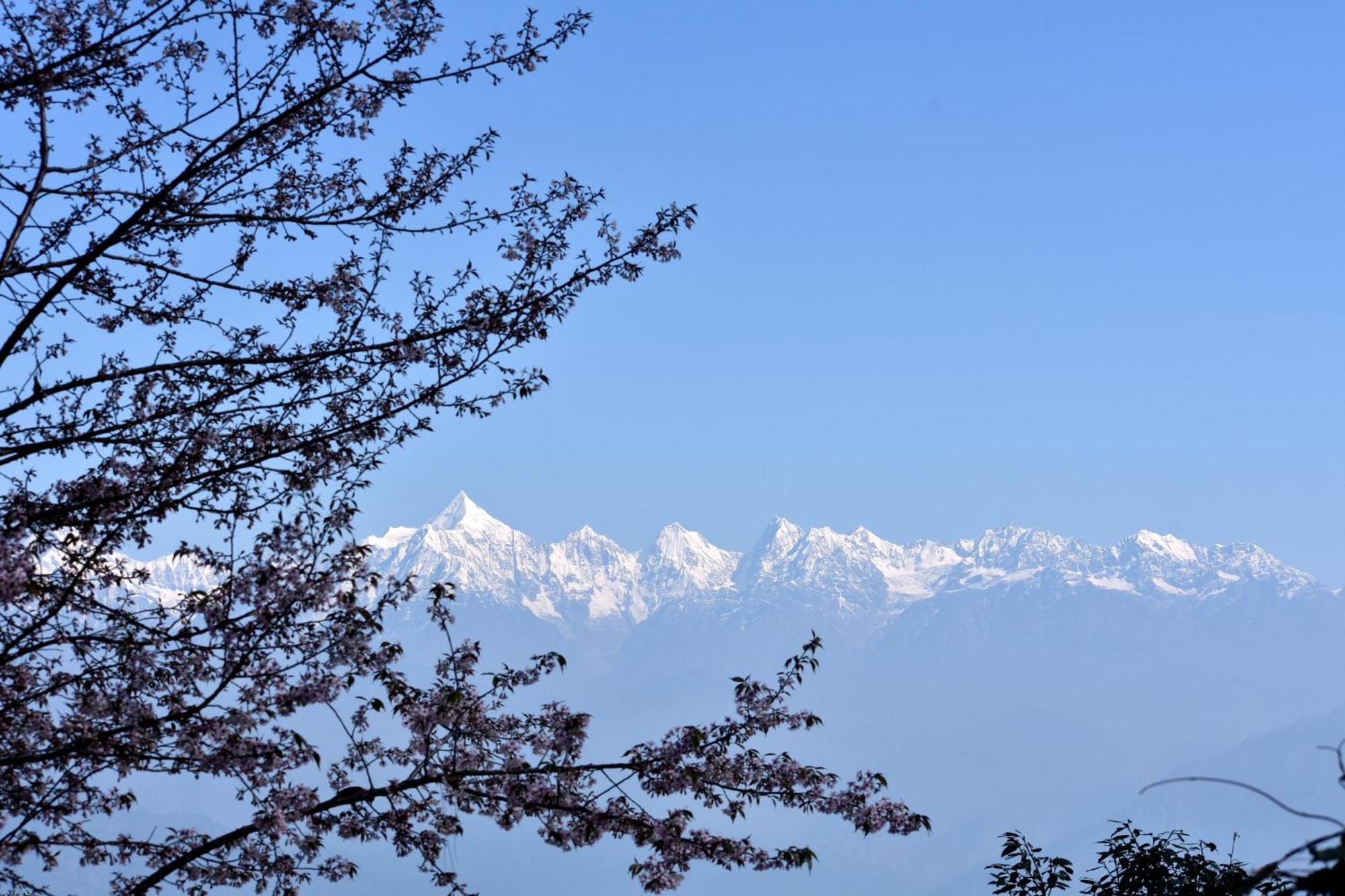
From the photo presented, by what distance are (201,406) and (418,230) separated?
6.58ft

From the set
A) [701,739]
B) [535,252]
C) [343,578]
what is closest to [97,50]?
[535,252]

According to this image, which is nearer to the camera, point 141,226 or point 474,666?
point 141,226

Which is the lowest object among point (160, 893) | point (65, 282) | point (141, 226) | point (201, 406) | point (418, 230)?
point (160, 893)

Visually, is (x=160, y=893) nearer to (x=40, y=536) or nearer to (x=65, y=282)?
(x=40, y=536)

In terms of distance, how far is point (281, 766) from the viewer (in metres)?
7.80

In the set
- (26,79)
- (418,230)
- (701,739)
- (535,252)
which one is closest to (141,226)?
(26,79)

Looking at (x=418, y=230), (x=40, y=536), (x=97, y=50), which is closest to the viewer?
(x=40, y=536)

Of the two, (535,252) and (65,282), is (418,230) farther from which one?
(65,282)

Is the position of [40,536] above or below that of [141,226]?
below

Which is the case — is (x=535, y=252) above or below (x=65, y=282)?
above

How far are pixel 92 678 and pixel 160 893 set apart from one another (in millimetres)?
1818

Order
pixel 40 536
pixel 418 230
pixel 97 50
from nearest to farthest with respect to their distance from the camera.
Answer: pixel 40 536, pixel 97 50, pixel 418 230

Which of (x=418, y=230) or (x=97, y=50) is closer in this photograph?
(x=97, y=50)

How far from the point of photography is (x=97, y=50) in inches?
314
